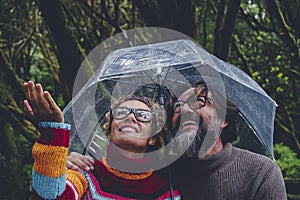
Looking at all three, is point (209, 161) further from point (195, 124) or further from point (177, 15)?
point (177, 15)

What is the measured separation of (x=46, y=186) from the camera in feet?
8.50

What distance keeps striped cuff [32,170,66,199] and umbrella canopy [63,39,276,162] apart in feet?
2.27

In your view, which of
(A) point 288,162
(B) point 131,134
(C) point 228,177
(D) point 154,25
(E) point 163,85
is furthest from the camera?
(A) point 288,162

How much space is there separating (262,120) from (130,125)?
0.98 metres

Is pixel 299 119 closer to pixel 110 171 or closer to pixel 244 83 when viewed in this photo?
pixel 244 83

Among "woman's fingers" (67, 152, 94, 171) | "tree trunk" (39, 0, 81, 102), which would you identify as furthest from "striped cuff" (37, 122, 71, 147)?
"tree trunk" (39, 0, 81, 102)

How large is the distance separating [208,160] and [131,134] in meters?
0.49

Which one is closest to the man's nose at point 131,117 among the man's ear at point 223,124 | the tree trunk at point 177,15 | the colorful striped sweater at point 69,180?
the colorful striped sweater at point 69,180

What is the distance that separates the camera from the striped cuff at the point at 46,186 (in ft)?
8.50

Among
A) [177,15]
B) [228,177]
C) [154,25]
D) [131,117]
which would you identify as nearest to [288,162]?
[154,25]

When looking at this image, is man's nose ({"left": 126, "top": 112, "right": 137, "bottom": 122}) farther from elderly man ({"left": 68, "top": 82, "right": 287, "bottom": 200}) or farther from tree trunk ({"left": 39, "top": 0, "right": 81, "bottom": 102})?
tree trunk ({"left": 39, "top": 0, "right": 81, "bottom": 102})

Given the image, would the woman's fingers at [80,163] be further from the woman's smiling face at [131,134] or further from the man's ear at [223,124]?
the man's ear at [223,124]

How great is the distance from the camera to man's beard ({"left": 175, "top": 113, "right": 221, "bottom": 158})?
3.16 m

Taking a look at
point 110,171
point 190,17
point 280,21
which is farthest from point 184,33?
point 110,171
